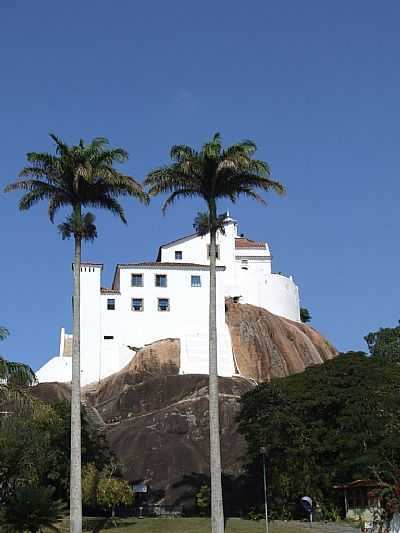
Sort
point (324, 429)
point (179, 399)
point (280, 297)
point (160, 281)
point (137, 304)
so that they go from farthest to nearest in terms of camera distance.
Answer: point (280, 297)
point (160, 281)
point (137, 304)
point (179, 399)
point (324, 429)

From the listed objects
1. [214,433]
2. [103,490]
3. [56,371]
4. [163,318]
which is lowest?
[103,490]

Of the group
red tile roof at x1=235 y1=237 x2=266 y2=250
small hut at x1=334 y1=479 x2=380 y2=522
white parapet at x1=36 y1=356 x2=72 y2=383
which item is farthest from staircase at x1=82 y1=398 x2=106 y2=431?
red tile roof at x1=235 y1=237 x2=266 y2=250

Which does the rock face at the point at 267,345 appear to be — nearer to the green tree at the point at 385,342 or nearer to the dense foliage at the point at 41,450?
the green tree at the point at 385,342

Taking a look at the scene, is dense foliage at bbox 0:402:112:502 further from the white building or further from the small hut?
the white building

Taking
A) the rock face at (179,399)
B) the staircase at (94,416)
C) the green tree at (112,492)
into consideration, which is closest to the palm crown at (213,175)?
the green tree at (112,492)

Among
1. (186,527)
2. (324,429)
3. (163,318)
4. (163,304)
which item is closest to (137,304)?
(163,304)

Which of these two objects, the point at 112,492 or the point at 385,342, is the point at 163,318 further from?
the point at 112,492

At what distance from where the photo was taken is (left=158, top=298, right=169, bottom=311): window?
→ 85.1 metres

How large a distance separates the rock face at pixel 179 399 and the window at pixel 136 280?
6924 millimetres

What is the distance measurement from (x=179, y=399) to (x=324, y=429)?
25.3m

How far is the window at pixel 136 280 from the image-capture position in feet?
280

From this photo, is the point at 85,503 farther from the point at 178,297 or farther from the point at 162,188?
the point at 178,297

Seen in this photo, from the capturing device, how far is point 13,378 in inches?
1231

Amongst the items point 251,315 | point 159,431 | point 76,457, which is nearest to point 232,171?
point 76,457
